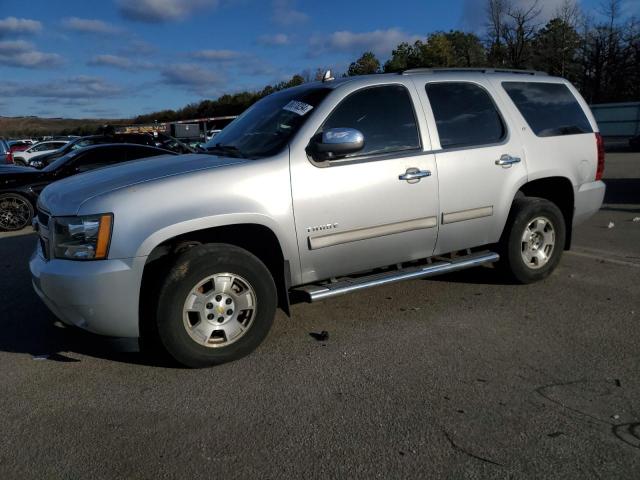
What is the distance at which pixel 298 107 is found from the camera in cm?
430

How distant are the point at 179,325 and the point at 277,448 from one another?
3.74 ft

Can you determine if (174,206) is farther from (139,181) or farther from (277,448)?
(277,448)

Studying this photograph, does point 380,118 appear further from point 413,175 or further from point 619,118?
point 619,118

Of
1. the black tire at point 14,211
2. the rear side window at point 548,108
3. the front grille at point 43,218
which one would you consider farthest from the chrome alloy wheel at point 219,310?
the black tire at point 14,211

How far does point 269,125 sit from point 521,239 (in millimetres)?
2487

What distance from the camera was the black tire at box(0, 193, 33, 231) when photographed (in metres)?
9.97

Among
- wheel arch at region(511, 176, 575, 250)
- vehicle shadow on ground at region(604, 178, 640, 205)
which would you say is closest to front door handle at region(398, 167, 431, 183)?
wheel arch at region(511, 176, 575, 250)

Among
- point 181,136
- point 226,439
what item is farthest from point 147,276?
point 181,136

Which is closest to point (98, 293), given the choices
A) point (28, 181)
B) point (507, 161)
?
point (507, 161)

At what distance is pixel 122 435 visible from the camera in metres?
2.99

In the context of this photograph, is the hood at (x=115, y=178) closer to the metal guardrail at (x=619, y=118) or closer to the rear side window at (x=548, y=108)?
the rear side window at (x=548, y=108)

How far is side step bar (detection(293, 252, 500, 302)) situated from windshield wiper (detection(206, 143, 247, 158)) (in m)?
1.10

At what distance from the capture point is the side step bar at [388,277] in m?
4.02

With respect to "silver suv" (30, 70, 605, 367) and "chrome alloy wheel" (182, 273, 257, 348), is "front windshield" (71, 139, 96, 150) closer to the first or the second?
"silver suv" (30, 70, 605, 367)
